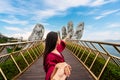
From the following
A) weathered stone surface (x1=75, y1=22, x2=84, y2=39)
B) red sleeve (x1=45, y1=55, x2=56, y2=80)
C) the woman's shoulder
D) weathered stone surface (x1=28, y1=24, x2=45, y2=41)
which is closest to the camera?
red sleeve (x1=45, y1=55, x2=56, y2=80)

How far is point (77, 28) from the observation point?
11062cm

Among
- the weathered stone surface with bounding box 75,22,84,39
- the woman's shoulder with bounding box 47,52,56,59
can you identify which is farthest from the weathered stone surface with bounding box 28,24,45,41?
the woman's shoulder with bounding box 47,52,56,59

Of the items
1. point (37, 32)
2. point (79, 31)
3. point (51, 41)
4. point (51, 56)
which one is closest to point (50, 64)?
point (51, 56)

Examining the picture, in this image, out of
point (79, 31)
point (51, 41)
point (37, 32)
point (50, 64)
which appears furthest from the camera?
point (79, 31)

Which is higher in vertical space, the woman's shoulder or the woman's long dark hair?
the woman's long dark hair

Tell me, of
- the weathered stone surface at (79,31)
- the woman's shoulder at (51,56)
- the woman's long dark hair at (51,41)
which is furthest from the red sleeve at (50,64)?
the weathered stone surface at (79,31)

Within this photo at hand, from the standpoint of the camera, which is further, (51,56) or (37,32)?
(37,32)

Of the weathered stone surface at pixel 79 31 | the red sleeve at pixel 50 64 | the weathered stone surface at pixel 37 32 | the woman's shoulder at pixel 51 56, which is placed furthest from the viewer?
the weathered stone surface at pixel 79 31

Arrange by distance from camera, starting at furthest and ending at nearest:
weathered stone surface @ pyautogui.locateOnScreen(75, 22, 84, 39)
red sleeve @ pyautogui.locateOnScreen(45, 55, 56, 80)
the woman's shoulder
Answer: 1. weathered stone surface @ pyautogui.locateOnScreen(75, 22, 84, 39)
2. the woman's shoulder
3. red sleeve @ pyautogui.locateOnScreen(45, 55, 56, 80)

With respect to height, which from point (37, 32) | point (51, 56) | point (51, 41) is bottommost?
point (37, 32)

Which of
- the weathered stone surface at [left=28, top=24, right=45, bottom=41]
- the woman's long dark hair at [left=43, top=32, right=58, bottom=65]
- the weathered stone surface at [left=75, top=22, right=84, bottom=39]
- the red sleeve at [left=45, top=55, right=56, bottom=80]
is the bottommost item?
the weathered stone surface at [left=75, top=22, right=84, bottom=39]

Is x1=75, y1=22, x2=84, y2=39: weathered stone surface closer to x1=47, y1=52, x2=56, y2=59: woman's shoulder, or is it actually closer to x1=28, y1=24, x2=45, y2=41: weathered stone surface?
x1=28, y1=24, x2=45, y2=41: weathered stone surface

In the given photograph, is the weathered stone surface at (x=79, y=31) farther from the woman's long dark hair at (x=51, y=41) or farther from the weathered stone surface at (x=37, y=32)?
the woman's long dark hair at (x=51, y=41)

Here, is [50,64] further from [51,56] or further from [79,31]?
[79,31]
